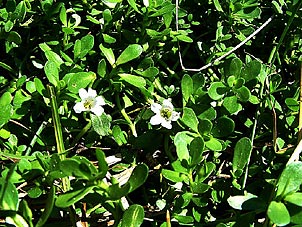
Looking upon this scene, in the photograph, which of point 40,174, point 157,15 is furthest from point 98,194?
point 157,15

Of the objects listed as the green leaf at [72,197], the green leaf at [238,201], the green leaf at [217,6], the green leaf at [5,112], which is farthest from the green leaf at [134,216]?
the green leaf at [217,6]

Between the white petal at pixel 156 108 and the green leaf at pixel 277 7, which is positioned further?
the green leaf at pixel 277 7

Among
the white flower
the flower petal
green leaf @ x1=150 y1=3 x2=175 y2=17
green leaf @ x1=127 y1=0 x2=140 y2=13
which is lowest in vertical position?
the white flower

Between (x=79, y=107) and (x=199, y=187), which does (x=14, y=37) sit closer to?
(x=79, y=107)

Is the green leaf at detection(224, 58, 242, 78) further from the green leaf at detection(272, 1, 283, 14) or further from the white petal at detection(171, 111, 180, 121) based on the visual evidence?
the green leaf at detection(272, 1, 283, 14)

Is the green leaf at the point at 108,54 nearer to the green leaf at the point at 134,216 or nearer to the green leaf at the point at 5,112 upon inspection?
the green leaf at the point at 5,112

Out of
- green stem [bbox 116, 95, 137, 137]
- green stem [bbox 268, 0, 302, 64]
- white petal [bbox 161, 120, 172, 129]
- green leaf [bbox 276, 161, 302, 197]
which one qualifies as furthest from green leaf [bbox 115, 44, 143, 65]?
green leaf [bbox 276, 161, 302, 197]

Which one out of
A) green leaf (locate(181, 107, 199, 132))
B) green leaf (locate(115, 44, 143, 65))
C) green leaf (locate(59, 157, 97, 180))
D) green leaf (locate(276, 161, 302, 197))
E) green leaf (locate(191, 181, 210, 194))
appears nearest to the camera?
green leaf (locate(59, 157, 97, 180))
